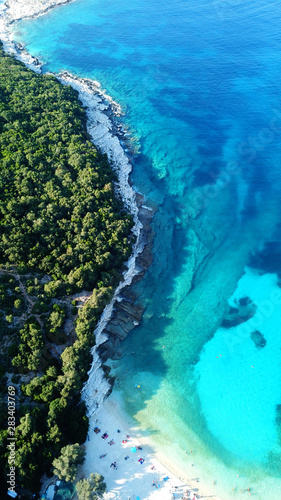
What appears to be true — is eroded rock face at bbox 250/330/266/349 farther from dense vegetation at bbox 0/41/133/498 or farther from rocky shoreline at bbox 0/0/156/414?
dense vegetation at bbox 0/41/133/498

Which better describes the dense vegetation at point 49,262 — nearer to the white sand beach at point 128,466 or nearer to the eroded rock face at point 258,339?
the white sand beach at point 128,466

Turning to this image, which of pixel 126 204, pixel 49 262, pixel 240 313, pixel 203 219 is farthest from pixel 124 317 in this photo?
pixel 203 219

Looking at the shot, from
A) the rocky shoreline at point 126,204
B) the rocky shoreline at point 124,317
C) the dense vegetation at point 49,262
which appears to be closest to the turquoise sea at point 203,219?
the rocky shoreline at point 124,317

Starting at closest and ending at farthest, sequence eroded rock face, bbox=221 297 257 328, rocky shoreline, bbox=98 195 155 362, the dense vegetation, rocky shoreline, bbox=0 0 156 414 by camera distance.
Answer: the dense vegetation
rocky shoreline, bbox=0 0 156 414
rocky shoreline, bbox=98 195 155 362
eroded rock face, bbox=221 297 257 328

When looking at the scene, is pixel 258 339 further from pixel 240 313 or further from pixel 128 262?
pixel 128 262

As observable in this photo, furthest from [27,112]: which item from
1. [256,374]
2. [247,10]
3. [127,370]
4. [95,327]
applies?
[247,10]

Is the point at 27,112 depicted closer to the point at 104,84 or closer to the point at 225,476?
the point at 104,84

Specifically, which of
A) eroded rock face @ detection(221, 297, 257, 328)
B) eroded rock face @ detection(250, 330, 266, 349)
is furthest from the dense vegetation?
eroded rock face @ detection(250, 330, 266, 349)

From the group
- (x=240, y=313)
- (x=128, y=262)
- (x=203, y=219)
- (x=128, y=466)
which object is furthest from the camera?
(x=203, y=219)
